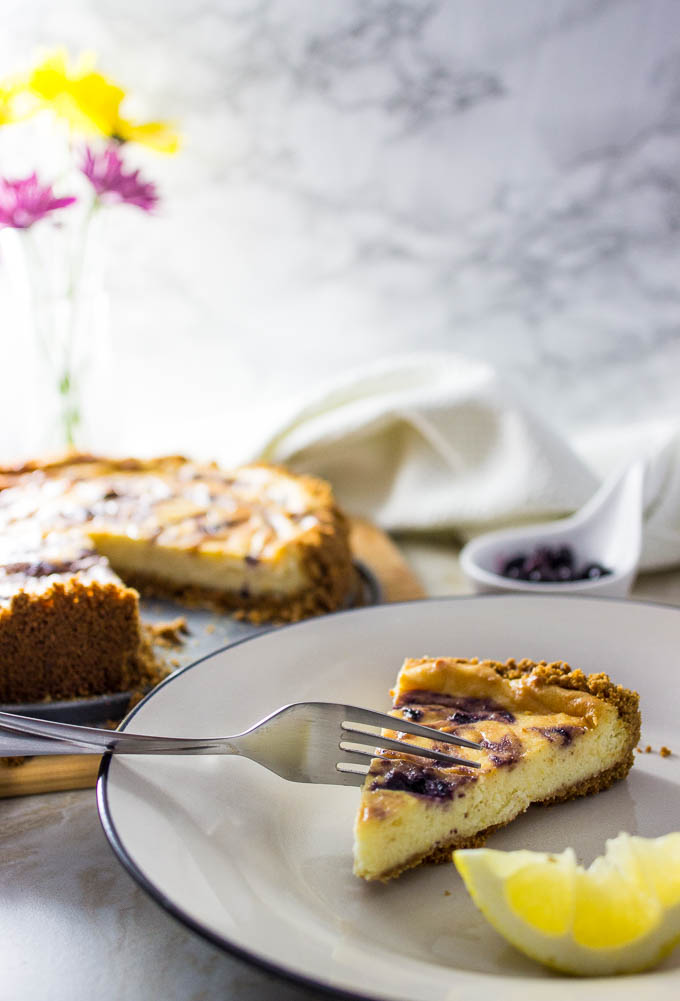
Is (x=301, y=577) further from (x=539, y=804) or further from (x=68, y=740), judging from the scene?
(x=68, y=740)

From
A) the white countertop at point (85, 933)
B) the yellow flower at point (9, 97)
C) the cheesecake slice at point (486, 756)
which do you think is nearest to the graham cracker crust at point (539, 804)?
the cheesecake slice at point (486, 756)

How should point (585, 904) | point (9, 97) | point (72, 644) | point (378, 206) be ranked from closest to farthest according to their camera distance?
point (585, 904), point (72, 644), point (9, 97), point (378, 206)

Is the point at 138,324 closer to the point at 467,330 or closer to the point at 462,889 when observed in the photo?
the point at 467,330

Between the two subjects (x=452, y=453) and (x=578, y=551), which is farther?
(x=452, y=453)

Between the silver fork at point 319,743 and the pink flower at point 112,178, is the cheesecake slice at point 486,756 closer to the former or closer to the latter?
the silver fork at point 319,743

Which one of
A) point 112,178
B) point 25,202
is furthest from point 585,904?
point 112,178

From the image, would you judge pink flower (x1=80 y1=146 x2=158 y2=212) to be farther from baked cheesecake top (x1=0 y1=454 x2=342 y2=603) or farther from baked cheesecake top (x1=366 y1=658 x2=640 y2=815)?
baked cheesecake top (x1=366 y1=658 x2=640 y2=815)
